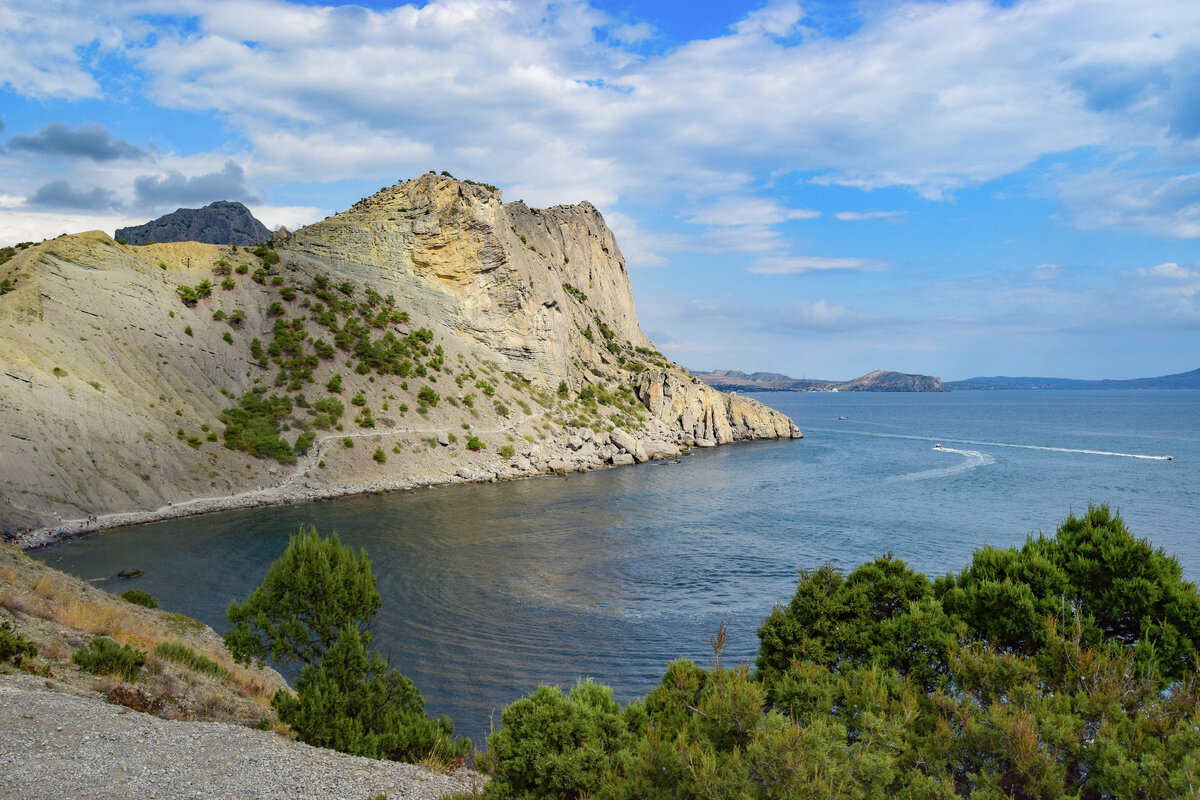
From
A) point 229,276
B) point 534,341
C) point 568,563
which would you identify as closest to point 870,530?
point 568,563

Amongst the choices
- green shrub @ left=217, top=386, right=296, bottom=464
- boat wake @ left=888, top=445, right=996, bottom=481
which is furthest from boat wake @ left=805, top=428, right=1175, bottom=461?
green shrub @ left=217, top=386, right=296, bottom=464

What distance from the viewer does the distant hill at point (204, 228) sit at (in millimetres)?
104875

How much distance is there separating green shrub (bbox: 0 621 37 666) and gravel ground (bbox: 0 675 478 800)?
46.4 inches

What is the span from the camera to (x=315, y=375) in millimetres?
54562

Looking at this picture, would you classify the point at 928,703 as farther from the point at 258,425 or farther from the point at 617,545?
the point at 258,425

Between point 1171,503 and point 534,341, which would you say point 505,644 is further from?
point 534,341

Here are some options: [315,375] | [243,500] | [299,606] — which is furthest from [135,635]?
[315,375]

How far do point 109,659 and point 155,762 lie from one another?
5232 millimetres

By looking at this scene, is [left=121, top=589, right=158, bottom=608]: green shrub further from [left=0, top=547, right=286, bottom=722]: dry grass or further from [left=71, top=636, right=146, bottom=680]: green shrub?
[left=71, top=636, right=146, bottom=680]: green shrub

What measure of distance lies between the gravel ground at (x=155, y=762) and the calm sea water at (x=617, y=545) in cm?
757

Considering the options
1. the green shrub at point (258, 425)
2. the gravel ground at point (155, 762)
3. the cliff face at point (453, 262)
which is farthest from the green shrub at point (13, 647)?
the cliff face at point (453, 262)

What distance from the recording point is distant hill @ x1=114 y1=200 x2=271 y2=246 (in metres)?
105

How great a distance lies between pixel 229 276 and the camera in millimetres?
58625

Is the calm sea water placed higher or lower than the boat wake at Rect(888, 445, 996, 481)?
lower
